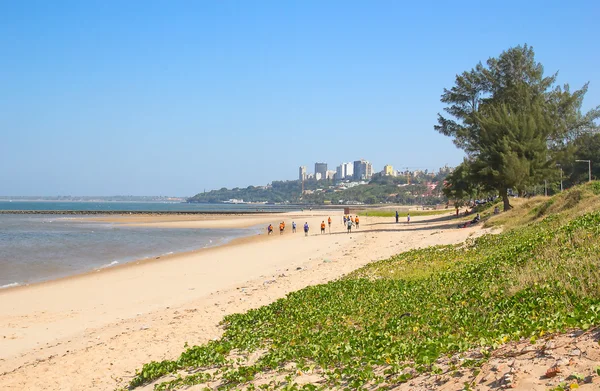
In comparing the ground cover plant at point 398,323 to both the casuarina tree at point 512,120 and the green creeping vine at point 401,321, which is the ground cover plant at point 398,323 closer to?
the green creeping vine at point 401,321

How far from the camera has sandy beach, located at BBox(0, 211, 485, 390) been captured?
1066cm

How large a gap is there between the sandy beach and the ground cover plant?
53.2 inches

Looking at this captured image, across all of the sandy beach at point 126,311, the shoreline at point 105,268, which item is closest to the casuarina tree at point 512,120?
the sandy beach at point 126,311

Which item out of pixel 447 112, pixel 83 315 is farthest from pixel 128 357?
pixel 447 112

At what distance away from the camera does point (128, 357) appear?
11008mm

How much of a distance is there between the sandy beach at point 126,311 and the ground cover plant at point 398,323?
135cm

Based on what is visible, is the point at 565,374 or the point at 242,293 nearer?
the point at 565,374

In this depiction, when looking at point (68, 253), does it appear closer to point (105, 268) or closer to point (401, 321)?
point (105, 268)

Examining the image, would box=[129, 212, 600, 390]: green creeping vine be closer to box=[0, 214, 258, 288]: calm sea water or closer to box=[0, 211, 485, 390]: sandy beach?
box=[0, 211, 485, 390]: sandy beach

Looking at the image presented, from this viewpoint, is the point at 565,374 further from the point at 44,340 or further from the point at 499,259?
the point at 44,340

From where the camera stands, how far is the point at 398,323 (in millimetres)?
9445

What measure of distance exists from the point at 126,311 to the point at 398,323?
1028 centimetres

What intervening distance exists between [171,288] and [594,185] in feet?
65.9

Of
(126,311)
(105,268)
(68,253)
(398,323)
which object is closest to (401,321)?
(398,323)
